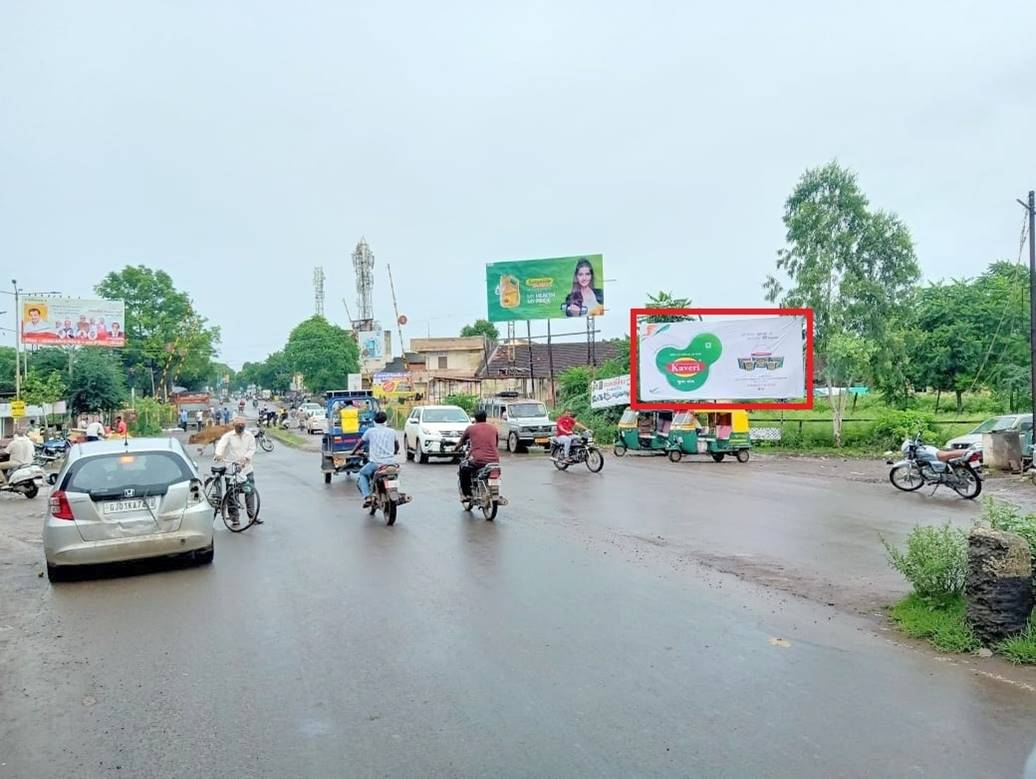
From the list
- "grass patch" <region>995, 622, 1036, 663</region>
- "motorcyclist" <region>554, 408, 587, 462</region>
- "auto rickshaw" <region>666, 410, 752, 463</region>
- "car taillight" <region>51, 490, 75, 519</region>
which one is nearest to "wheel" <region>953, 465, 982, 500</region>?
"motorcyclist" <region>554, 408, 587, 462</region>

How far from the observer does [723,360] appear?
2877 centimetres

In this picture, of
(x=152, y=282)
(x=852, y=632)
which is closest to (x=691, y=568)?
(x=852, y=632)

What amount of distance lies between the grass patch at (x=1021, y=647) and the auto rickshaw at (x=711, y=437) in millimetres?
18856

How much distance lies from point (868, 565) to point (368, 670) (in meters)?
5.98

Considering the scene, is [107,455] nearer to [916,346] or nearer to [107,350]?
[916,346]

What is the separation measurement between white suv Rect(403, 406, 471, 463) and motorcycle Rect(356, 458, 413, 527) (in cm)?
1105

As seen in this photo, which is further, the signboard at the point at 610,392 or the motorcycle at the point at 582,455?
the signboard at the point at 610,392

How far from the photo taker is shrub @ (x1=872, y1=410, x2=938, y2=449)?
85.1 ft

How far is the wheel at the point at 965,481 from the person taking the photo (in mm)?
14836

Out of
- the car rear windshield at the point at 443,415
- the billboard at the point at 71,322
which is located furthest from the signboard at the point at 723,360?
the billboard at the point at 71,322

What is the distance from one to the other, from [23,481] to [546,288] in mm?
27620

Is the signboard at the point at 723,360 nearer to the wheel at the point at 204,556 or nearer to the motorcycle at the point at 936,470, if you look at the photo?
the motorcycle at the point at 936,470

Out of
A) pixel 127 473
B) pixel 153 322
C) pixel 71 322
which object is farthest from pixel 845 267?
pixel 153 322

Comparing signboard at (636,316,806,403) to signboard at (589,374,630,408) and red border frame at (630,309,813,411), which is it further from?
signboard at (589,374,630,408)
